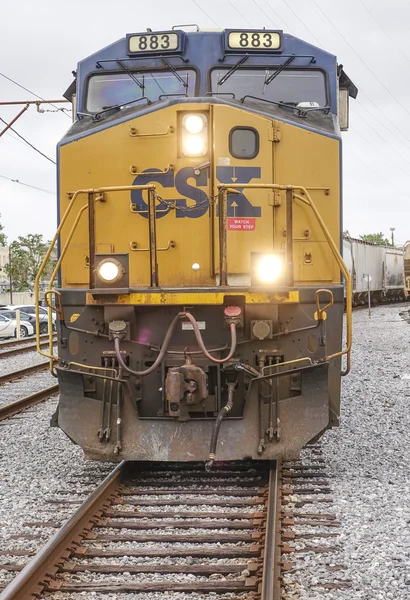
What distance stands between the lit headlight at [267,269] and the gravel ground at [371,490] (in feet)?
5.75

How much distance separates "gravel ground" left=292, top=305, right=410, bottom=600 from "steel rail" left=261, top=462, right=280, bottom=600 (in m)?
0.15

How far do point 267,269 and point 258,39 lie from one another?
2.52 m

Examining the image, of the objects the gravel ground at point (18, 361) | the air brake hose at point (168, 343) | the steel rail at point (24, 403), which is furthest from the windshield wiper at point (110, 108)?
the gravel ground at point (18, 361)

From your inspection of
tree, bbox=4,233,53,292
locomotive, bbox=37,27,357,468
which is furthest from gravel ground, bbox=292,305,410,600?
tree, bbox=4,233,53,292

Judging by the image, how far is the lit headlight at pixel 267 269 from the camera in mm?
5195

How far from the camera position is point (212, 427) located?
5.39m

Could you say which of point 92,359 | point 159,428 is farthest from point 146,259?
point 159,428

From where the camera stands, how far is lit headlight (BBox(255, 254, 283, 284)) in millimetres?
5195

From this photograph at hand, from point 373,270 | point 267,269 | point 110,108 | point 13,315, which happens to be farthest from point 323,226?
point 373,270

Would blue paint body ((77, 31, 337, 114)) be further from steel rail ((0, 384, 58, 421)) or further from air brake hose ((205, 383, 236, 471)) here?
steel rail ((0, 384, 58, 421))

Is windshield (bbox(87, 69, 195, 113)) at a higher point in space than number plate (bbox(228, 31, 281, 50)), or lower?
lower

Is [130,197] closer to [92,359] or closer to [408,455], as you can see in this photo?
[92,359]

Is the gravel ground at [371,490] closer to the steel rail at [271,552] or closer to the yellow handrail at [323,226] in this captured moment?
the steel rail at [271,552]

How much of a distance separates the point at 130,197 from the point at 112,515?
8.58 feet
